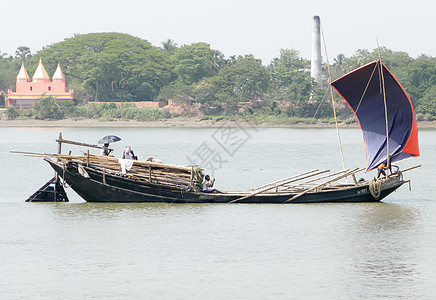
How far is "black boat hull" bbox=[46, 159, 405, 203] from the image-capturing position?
2267cm

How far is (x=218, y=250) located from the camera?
17.5 m

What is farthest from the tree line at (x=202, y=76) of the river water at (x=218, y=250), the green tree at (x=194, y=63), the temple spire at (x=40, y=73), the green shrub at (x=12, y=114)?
the river water at (x=218, y=250)

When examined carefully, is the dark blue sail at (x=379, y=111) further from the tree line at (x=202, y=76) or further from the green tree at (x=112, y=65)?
the green tree at (x=112, y=65)

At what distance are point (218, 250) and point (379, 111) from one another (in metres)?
9.45

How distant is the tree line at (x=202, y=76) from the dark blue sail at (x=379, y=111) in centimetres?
6290

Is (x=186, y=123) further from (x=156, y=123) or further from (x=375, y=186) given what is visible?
(x=375, y=186)

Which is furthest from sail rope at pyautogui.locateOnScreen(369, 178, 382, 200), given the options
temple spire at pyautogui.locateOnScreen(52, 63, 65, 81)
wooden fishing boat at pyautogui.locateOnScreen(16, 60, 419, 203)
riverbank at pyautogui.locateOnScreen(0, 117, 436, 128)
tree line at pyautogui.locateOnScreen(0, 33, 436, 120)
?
temple spire at pyautogui.locateOnScreen(52, 63, 65, 81)

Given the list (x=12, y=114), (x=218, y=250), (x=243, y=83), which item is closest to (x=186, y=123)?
(x=243, y=83)

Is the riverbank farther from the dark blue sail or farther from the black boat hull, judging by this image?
the black boat hull

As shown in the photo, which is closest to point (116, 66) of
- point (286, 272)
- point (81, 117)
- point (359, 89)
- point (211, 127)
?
point (81, 117)

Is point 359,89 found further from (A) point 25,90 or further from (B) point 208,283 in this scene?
(A) point 25,90

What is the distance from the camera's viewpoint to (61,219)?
2127cm

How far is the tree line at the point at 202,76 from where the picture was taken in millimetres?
89188

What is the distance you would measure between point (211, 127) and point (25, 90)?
25.7 m
